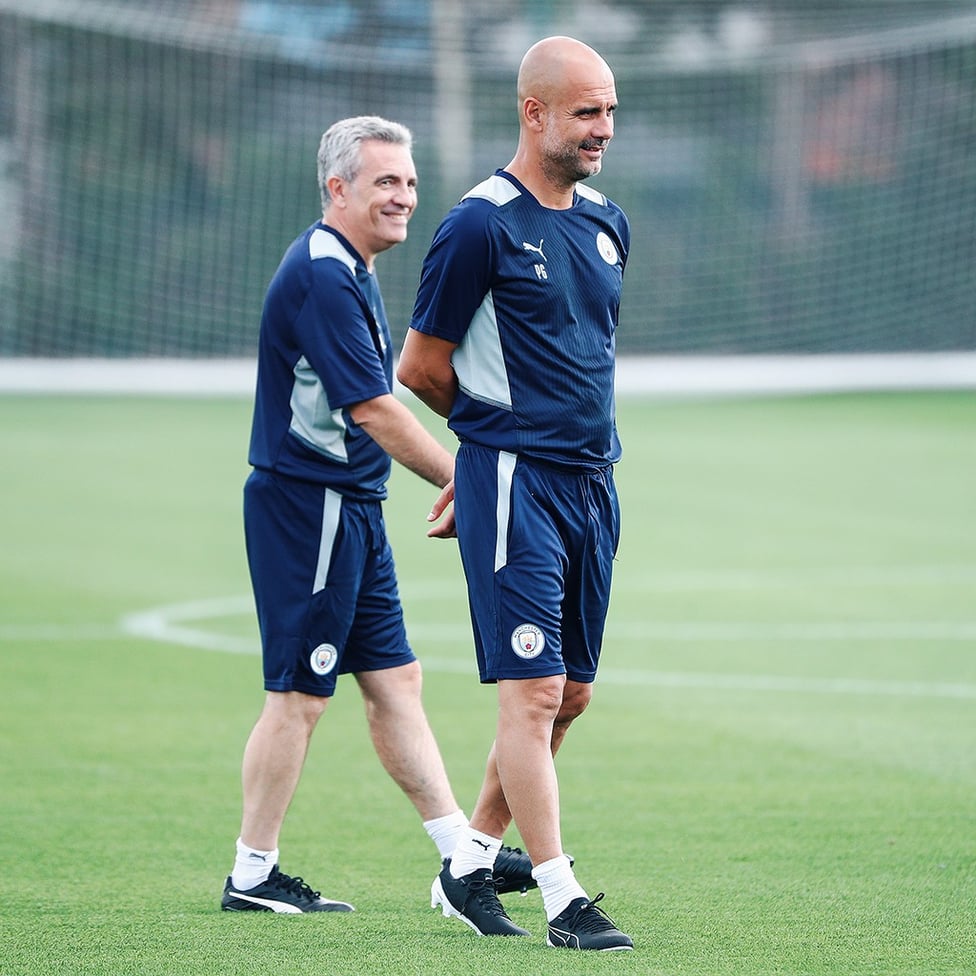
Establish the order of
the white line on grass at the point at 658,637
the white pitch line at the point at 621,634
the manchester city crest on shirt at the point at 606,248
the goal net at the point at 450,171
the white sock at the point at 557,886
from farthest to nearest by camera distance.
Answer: the goal net at the point at 450,171 → the white pitch line at the point at 621,634 → the white line on grass at the point at 658,637 → the manchester city crest on shirt at the point at 606,248 → the white sock at the point at 557,886

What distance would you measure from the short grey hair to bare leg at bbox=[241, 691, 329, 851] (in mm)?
1492

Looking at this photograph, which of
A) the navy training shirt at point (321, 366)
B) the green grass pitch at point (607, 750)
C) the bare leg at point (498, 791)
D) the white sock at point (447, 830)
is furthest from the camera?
the white sock at point (447, 830)

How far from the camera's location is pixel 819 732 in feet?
25.0

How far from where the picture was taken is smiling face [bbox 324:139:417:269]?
17.4 feet

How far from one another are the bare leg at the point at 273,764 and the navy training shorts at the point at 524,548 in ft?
2.64

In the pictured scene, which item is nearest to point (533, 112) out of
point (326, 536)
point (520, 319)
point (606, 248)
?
point (606, 248)

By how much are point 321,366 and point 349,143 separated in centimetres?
73

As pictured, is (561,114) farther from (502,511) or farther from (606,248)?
(502,511)

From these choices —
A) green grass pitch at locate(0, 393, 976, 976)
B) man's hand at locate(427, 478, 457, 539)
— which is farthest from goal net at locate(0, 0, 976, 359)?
man's hand at locate(427, 478, 457, 539)

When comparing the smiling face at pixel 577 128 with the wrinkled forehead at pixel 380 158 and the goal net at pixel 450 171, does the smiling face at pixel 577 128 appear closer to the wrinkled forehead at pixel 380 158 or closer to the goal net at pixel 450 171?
the wrinkled forehead at pixel 380 158

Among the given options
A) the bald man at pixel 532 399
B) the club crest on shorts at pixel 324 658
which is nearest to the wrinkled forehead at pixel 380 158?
the bald man at pixel 532 399

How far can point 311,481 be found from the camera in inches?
208

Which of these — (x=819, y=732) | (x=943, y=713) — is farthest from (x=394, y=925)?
(x=943, y=713)

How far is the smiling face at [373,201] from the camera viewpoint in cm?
532
